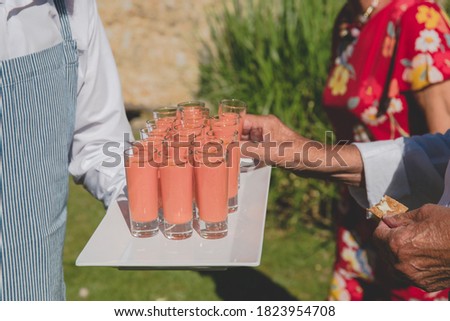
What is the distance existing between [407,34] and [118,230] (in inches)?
62.1

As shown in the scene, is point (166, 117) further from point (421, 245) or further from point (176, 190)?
point (421, 245)

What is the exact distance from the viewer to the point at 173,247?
2.20 meters

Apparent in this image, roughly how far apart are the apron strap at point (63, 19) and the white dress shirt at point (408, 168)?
1296 mm

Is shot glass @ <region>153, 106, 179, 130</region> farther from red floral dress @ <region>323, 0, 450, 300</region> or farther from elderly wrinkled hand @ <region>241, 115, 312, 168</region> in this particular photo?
red floral dress @ <region>323, 0, 450, 300</region>

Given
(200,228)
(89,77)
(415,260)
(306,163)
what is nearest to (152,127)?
(89,77)

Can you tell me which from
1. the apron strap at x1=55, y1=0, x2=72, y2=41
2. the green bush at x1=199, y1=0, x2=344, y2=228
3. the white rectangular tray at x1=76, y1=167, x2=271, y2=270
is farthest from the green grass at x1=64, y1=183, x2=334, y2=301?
the apron strap at x1=55, y1=0, x2=72, y2=41

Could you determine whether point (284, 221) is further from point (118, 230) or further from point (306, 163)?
point (118, 230)

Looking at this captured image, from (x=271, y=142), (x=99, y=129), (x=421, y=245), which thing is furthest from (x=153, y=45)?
(x=421, y=245)

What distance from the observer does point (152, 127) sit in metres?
2.53

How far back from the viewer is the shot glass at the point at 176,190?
223 centimetres

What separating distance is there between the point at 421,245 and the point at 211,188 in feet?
2.42

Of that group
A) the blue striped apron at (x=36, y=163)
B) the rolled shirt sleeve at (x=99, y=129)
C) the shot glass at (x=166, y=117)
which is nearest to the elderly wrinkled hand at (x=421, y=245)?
the shot glass at (x=166, y=117)

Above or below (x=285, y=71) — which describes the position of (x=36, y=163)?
above

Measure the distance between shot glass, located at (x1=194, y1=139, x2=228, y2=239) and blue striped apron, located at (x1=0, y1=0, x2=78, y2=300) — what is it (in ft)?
1.63
